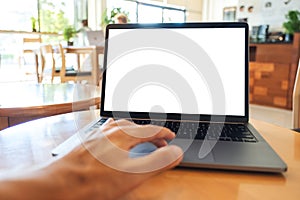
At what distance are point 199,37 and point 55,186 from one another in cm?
54

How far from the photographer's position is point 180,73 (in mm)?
700

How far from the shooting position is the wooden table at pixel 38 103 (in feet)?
3.19

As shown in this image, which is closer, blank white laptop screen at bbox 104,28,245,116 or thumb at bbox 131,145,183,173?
thumb at bbox 131,145,183,173

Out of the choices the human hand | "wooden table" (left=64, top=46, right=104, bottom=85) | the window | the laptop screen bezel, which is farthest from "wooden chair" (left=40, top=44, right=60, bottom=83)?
the human hand

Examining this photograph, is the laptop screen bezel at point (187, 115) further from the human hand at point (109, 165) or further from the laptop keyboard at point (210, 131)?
the human hand at point (109, 165)

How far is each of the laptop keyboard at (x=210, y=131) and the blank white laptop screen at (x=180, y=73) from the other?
0.04 meters

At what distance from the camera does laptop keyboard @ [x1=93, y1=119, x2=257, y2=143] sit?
1.81ft

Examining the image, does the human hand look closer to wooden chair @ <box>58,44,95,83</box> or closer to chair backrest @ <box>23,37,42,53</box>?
wooden chair @ <box>58,44,95,83</box>

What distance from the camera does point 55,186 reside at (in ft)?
0.92

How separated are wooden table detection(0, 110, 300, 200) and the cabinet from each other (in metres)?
3.66

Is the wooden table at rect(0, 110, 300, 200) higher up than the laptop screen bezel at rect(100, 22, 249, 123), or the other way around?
the laptop screen bezel at rect(100, 22, 249, 123)

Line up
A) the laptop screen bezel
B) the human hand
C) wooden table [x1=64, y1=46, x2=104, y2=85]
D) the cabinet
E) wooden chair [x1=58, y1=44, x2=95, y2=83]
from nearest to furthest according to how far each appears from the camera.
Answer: the human hand, the laptop screen bezel, wooden table [x1=64, y1=46, x2=104, y2=85], wooden chair [x1=58, y1=44, x2=95, y2=83], the cabinet

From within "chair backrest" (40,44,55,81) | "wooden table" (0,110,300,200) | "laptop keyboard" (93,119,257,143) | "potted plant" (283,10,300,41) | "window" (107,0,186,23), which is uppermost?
"window" (107,0,186,23)

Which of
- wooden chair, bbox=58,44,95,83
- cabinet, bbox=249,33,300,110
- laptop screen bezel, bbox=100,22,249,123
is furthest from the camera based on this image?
cabinet, bbox=249,33,300,110
